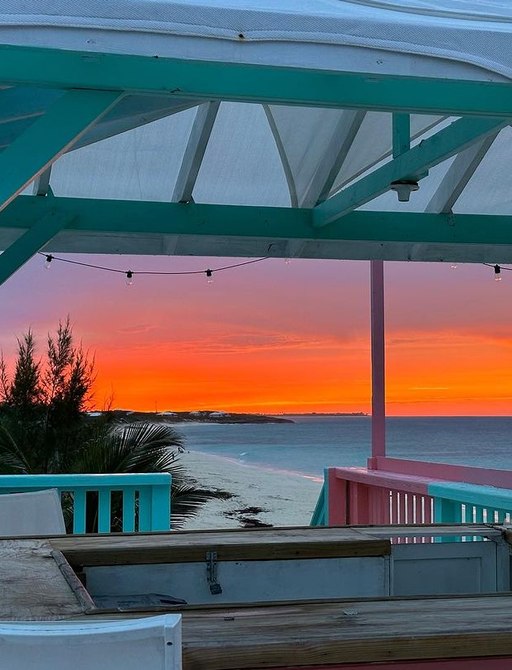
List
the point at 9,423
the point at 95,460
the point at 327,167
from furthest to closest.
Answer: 1. the point at 9,423
2. the point at 95,460
3. the point at 327,167

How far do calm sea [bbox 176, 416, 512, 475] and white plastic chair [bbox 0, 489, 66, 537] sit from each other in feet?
96.9

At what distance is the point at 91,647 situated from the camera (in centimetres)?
116

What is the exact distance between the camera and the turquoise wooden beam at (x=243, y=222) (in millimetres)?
4125

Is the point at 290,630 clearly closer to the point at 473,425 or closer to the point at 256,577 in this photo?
the point at 256,577

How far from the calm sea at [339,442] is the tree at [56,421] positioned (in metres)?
23.5

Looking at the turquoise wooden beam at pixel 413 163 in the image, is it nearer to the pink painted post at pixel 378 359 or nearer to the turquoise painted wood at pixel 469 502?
the turquoise painted wood at pixel 469 502

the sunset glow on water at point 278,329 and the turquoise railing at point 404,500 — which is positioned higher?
the sunset glow on water at point 278,329

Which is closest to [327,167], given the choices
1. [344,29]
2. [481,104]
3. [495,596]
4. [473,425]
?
[481,104]

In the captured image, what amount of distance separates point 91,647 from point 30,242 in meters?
2.92

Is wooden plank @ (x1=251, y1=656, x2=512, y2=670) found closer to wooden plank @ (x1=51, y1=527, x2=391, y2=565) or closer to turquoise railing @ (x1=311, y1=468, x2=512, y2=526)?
wooden plank @ (x1=51, y1=527, x2=391, y2=565)

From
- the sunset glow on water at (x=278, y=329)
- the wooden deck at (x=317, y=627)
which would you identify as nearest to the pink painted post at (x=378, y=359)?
the wooden deck at (x=317, y=627)

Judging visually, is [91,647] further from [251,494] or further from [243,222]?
[251,494]

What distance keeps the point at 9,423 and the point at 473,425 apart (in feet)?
134

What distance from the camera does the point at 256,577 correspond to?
7.64ft
